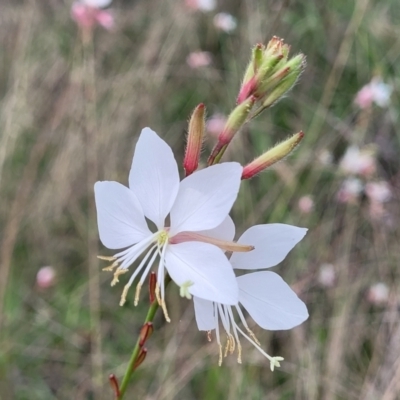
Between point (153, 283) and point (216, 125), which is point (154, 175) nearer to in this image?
point (153, 283)

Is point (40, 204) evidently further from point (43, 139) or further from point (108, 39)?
point (108, 39)

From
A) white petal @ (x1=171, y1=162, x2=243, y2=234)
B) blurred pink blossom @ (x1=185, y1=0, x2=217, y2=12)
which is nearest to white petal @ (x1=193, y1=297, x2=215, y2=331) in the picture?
white petal @ (x1=171, y1=162, x2=243, y2=234)

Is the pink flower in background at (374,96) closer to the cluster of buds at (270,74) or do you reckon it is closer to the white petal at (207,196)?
the cluster of buds at (270,74)

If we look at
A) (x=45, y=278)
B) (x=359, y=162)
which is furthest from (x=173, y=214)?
(x=359, y=162)

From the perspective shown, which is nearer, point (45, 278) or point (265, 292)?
point (265, 292)

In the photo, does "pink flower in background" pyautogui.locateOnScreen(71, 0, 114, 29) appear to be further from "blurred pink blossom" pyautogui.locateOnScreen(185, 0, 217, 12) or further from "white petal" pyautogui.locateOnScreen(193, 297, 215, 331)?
"white petal" pyautogui.locateOnScreen(193, 297, 215, 331)
